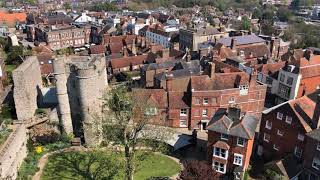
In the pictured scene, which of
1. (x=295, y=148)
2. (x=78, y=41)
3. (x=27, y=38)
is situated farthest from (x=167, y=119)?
(x=27, y=38)

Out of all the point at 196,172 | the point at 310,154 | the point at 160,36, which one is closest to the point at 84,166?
the point at 196,172

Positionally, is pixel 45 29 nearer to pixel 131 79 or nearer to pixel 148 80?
pixel 131 79

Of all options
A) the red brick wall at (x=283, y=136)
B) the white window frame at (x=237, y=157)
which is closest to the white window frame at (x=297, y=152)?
the red brick wall at (x=283, y=136)

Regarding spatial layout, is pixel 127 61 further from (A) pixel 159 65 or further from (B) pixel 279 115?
(B) pixel 279 115

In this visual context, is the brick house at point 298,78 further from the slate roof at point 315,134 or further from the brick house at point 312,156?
the brick house at point 312,156

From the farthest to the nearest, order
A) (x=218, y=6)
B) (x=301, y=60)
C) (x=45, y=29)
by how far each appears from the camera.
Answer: (x=218, y=6) → (x=45, y=29) → (x=301, y=60)
